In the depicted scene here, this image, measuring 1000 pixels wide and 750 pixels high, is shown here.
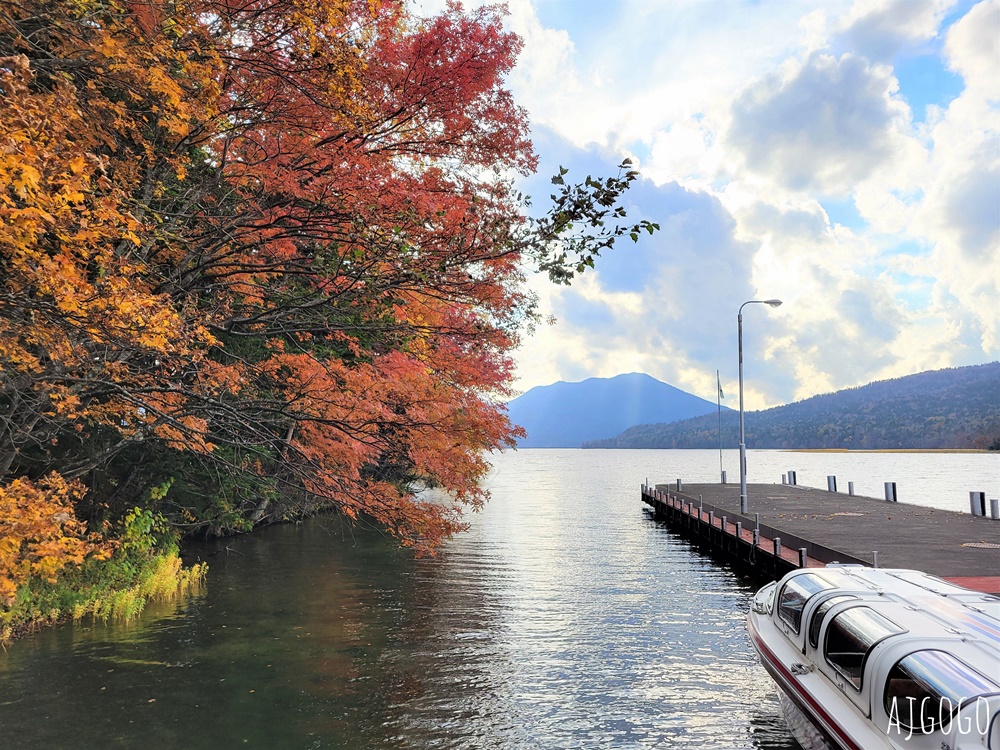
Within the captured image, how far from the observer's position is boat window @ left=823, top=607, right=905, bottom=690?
326 inches

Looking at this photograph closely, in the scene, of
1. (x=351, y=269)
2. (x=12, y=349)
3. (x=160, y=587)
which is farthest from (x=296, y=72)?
(x=160, y=587)

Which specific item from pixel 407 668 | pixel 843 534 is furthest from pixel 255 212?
pixel 843 534

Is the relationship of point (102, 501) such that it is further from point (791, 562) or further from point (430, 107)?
point (791, 562)

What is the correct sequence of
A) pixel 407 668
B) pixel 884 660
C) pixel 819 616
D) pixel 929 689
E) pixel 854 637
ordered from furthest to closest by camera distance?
1. pixel 407 668
2. pixel 819 616
3. pixel 854 637
4. pixel 884 660
5. pixel 929 689

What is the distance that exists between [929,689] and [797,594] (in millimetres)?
4581

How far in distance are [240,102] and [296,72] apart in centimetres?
190

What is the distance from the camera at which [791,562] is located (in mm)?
20359

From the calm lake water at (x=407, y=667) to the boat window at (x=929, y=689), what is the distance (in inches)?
156

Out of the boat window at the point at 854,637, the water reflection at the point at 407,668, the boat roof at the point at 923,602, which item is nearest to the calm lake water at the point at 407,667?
the water reflection at the point at 407,668

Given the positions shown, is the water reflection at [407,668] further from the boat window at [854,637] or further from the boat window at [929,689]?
the boat window at [929,689]

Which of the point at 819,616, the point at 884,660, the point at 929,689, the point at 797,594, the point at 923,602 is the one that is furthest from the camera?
the point at 797,594

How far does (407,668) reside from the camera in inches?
543

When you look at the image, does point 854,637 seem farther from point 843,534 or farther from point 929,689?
point 843,534

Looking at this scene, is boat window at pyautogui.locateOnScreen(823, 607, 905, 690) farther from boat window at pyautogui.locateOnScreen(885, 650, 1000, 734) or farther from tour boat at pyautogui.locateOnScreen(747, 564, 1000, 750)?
boat window at pyautogui.locateOnScreen(885, 650, 1000, 734)
